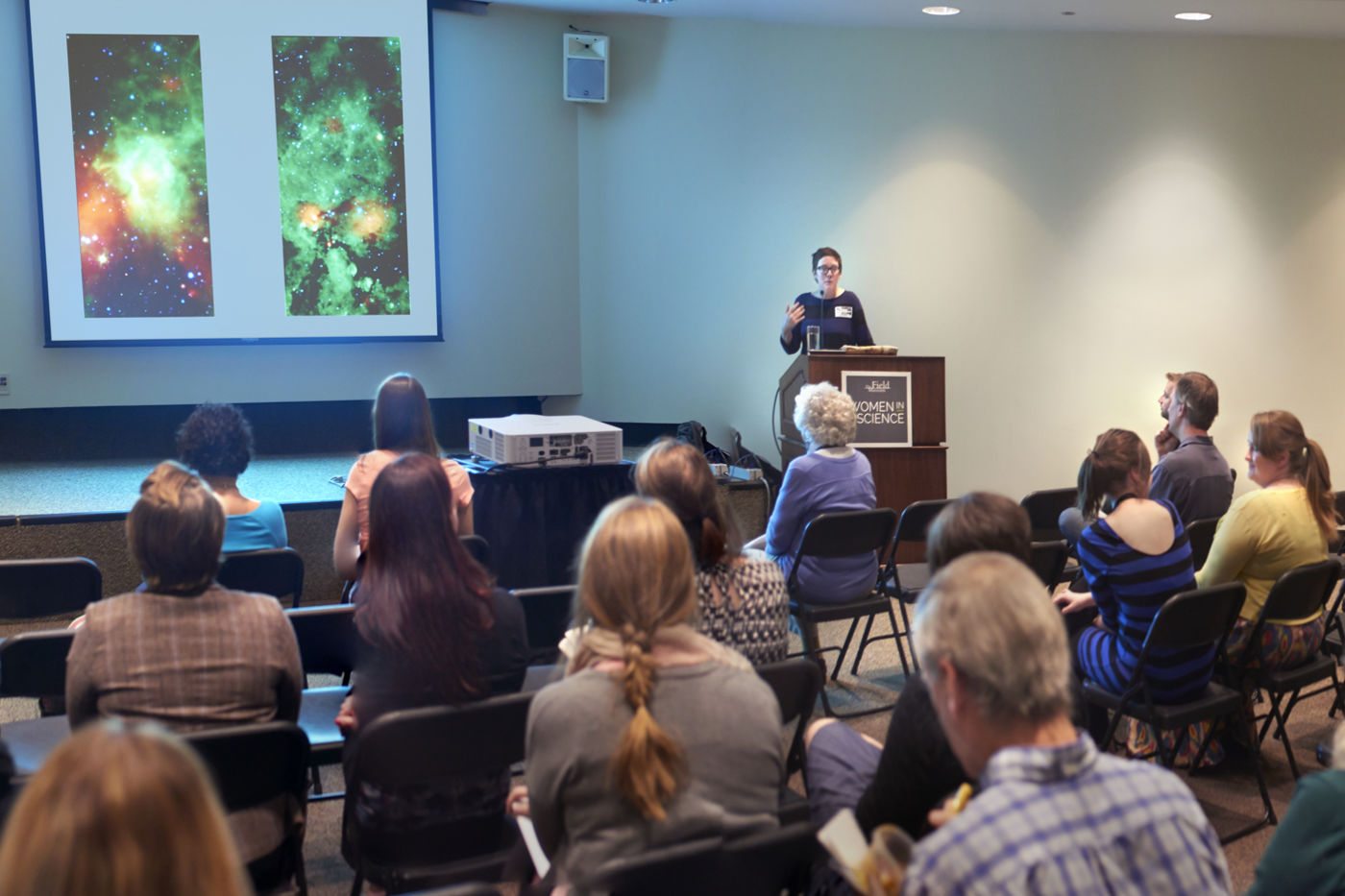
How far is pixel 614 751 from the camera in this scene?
1656 millimetres

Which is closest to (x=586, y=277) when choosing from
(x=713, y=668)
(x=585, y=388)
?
(x=585, y=388)

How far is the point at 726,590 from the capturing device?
267 centimetres

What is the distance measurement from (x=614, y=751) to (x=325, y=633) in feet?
4.36

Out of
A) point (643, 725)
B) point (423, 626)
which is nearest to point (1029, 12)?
point (423, 626)

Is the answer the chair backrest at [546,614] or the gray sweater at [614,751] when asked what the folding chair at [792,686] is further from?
the chair backrest at [546,614]

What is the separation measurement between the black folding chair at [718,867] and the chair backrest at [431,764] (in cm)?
56

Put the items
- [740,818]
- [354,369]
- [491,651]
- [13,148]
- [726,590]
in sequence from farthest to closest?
[354,369]
[13,148]
[726,590]
[491,651]
[740,818]

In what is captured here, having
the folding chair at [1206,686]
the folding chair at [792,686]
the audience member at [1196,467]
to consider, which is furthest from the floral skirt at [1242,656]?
the folding chair at [792,686]

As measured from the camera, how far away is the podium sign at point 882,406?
18.8ft

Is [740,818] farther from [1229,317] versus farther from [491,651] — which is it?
[1229,317]

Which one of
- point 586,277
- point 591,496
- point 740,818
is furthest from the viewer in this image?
point 586,277

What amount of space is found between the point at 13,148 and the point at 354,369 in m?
2.25

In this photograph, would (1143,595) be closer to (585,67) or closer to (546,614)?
Answer: (546,614)

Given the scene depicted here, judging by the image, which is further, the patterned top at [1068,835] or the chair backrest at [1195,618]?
the chair backrest at [1195,618]
